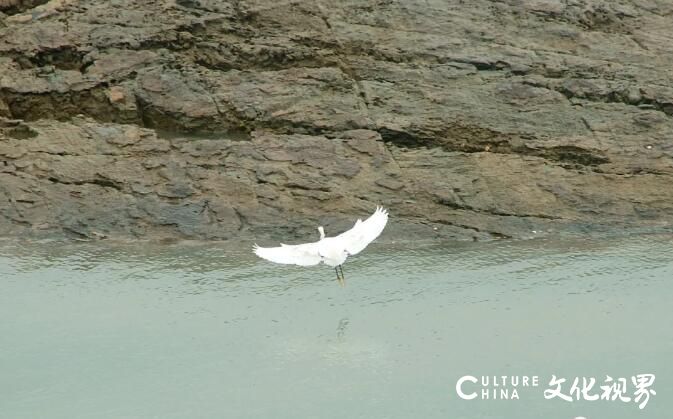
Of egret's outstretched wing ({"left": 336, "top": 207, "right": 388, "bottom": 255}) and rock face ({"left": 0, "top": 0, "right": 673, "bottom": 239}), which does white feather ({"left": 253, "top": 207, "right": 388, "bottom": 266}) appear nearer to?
egret's outstretched wing ({"left": 336, "top": 207, "right": 388, "bottom": 255})

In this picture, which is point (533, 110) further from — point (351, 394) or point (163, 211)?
point (351, 394)

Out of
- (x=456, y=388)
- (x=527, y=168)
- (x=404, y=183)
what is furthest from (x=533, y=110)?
(x=456, y=388)

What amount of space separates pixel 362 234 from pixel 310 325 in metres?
0.56

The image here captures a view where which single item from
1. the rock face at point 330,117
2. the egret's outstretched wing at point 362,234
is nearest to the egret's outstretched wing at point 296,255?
the egret's outstretched wing at point 362,234

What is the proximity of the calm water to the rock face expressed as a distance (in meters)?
0.32

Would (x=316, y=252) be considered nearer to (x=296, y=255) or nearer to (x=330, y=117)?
(x=296, y=255)

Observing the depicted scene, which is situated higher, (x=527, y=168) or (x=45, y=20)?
(x=45, y=20)

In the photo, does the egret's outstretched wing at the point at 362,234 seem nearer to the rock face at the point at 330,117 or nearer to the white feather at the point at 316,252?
the white feather at the point at 316,252

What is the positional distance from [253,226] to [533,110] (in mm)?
1895

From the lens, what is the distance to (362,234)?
6.31m

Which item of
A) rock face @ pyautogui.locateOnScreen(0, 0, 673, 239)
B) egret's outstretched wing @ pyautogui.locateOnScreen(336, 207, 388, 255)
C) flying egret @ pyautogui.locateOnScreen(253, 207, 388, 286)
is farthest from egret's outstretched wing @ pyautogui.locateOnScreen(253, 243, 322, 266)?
rock face @ pyautogui.locateOnScreen(0, 0, 673, 239)

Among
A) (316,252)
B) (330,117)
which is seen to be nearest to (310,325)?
(316,252)

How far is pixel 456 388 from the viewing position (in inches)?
213

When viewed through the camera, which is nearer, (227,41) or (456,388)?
(456,388)
